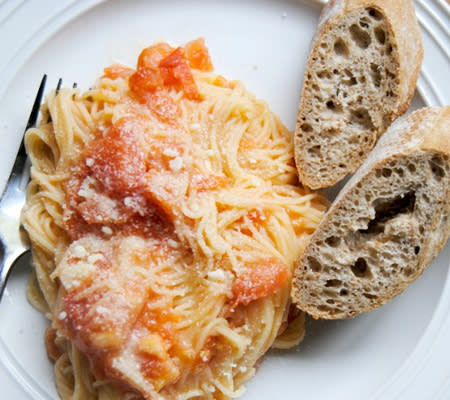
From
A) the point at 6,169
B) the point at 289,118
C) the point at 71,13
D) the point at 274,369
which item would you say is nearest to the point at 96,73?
the point at 71,13

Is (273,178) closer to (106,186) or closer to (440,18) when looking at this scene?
(106,186)

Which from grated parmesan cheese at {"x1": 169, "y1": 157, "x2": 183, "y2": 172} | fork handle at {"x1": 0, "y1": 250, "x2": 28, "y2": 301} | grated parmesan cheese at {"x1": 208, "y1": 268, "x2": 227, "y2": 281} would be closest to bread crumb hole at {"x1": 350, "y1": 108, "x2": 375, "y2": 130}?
grated parmesan cheese at {"x1": 169, "y1": 157, "x2": 183, "y2": 172}

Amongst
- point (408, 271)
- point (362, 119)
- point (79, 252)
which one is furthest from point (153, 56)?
point (408, 271)

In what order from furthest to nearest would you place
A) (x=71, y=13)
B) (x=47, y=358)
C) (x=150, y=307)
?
(x=71, y=13)
(x=47, y=358)
(x=150, y=307)

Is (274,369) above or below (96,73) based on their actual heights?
below

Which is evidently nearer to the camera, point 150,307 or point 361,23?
point 150,307

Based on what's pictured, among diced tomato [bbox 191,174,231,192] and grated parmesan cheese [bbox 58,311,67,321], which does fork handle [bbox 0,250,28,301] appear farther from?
diced tomato [bbox 191,174,231,192]

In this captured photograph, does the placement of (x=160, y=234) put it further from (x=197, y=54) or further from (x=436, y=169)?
(x=436, y=169)
